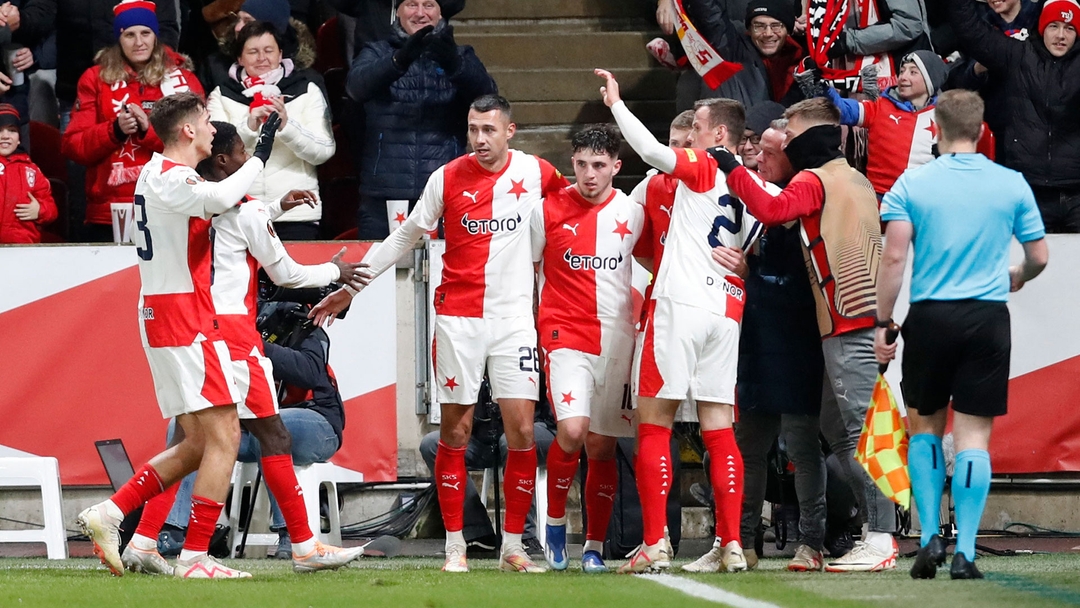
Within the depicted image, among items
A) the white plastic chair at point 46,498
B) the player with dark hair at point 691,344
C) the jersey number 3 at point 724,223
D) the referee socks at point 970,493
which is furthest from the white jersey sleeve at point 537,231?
the white plastic chair at point 46,498

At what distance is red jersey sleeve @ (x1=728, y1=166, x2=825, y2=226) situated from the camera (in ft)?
23.2

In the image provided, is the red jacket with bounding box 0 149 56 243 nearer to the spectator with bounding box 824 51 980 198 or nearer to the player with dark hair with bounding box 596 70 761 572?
the player with dark hair with bounding box 596 70 761 572

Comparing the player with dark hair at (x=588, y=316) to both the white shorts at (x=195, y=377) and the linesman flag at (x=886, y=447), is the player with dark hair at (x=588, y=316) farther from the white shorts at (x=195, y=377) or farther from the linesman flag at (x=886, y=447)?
the white shorts at (x=195, y=377)

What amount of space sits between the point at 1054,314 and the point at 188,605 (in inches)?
254

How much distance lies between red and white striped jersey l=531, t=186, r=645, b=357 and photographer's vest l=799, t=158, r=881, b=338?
0.90 meters

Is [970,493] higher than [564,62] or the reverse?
the reverse

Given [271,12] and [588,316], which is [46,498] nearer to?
[588,316]

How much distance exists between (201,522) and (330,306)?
53.2 inches

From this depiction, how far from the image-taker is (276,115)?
7387mm

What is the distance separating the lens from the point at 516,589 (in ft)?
20.7

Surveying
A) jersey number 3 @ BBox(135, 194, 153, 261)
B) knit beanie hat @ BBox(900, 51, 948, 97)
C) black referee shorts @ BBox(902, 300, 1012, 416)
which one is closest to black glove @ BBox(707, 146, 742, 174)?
black referee shorts @ BBox(902, 300, 1012, 416)

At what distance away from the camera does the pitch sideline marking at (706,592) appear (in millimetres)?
5634

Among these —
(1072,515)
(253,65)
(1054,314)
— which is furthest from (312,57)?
(1072,515)

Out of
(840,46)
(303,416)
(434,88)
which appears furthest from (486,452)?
(840,46)
